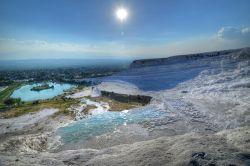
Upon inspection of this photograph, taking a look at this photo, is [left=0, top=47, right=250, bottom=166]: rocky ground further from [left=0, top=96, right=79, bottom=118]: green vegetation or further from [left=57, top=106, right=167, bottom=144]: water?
[left=0, top=96, right=79, bottom=118]: green vegetation

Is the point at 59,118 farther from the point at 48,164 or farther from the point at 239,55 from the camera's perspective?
the point at 239,55

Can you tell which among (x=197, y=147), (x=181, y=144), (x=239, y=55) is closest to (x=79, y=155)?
(x=181, y=144)

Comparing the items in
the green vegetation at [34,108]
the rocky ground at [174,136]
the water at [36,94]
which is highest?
the rocky ground at [174,136]

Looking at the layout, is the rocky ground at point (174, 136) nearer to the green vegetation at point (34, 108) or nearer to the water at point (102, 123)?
the water at point (102, 123)

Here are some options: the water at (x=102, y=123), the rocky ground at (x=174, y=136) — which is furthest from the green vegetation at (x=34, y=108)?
the water at (x=102, y=123)

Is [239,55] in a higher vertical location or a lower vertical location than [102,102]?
higher

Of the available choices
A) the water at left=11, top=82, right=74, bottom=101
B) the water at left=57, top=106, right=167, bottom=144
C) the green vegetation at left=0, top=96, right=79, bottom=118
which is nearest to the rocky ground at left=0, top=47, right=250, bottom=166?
the water at left=57, top=106, right=167, bottom=144

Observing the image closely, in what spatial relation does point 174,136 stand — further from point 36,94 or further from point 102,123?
point 36,94
